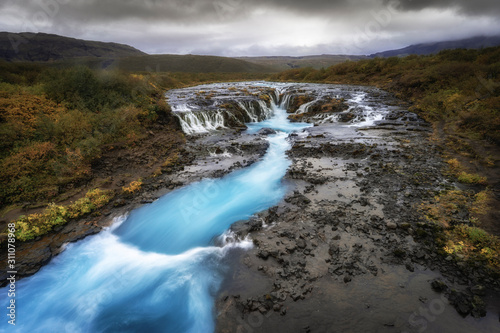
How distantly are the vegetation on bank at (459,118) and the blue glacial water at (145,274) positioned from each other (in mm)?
6775

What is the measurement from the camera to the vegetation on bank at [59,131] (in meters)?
10.4

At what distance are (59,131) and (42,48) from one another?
193642 mm

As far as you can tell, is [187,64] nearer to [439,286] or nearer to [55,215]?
[55,215]

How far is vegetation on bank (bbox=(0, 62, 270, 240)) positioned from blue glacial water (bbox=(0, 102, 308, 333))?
8.08 feet

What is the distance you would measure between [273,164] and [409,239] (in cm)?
882

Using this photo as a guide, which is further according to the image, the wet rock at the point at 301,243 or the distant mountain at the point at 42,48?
the distant mountain at the point at 42,48

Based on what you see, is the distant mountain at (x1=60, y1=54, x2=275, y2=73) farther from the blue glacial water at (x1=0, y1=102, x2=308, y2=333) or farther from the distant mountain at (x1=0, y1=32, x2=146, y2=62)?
the blue glacial water at (x1=0, y1=102, x2=308, y2=333)

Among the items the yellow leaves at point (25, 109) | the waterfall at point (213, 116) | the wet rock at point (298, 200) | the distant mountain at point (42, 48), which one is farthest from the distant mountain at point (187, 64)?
the wet rock at point (298, 200)

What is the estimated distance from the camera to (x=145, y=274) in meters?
7.79

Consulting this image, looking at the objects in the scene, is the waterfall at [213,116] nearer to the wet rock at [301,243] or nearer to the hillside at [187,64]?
the wet rock at [301,243]

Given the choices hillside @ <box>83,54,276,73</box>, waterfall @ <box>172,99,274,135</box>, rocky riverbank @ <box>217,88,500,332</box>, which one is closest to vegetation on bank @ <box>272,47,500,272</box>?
rocky riverbank @ <box>217,88,500,332</box>

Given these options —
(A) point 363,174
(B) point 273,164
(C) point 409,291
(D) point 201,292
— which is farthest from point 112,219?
(A) point 363,174

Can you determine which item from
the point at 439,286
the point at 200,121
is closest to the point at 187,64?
the point at 200,121

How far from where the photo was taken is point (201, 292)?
684 centimetres
